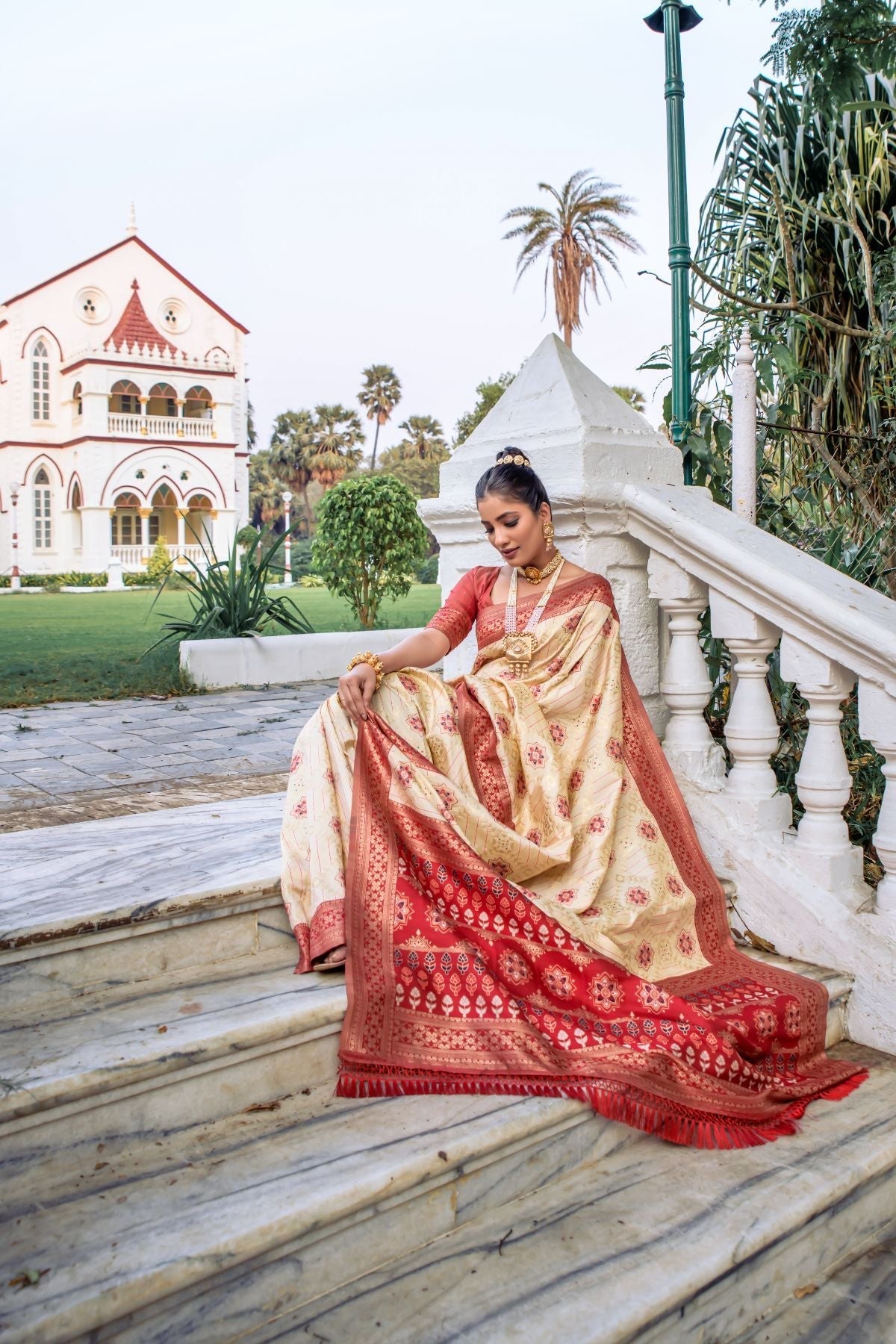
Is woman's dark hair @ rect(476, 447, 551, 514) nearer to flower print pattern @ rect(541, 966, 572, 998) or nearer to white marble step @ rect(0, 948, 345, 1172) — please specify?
flower print pattern @ rect(541, 966, 572, 998)

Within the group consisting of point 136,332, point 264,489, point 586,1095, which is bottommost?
point 586,1095

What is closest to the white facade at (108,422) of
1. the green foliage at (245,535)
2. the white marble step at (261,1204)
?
the green foliage at (245,535)

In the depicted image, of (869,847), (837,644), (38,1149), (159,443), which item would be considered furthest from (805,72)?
(159,443)

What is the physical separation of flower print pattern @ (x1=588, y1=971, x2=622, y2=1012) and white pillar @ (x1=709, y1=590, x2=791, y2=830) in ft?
2.31

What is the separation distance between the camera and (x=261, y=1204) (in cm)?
157

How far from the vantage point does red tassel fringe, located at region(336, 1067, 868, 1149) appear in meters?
1.93

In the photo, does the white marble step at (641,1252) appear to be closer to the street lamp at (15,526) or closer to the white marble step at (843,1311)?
the white marble step at (843,1311)

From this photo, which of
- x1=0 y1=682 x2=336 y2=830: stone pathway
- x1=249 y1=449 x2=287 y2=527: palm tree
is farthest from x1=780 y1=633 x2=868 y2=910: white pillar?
x1=249 y1=449 x2=287 y2=527: palm tree

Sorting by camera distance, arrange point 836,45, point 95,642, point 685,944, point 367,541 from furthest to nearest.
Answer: point 95,642, point 367,541, point 836,45, point 685,944

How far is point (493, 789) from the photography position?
252cm

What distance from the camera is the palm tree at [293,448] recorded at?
150 ft

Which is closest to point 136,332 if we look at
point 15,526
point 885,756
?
point 15,526

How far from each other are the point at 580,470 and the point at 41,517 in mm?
31059

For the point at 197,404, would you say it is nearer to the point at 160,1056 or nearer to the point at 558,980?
the point at 558,980
